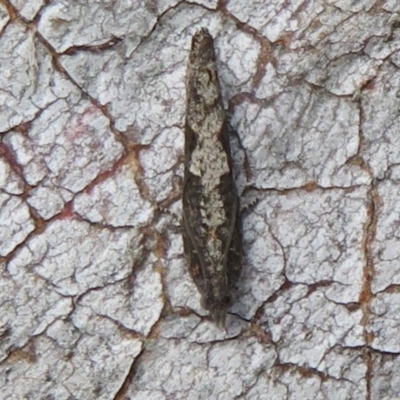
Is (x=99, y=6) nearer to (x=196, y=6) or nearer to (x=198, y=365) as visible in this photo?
(x=196, y=6)

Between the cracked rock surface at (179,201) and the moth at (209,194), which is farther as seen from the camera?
the cracked rock surface at (179,201)

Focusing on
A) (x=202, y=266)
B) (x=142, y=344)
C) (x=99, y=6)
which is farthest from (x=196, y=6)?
(x=142, y=344)

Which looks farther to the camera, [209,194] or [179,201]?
[179,201]

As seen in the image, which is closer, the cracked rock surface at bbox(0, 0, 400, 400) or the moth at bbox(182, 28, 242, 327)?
the moth at bbox(182, 28, 242, 327)
